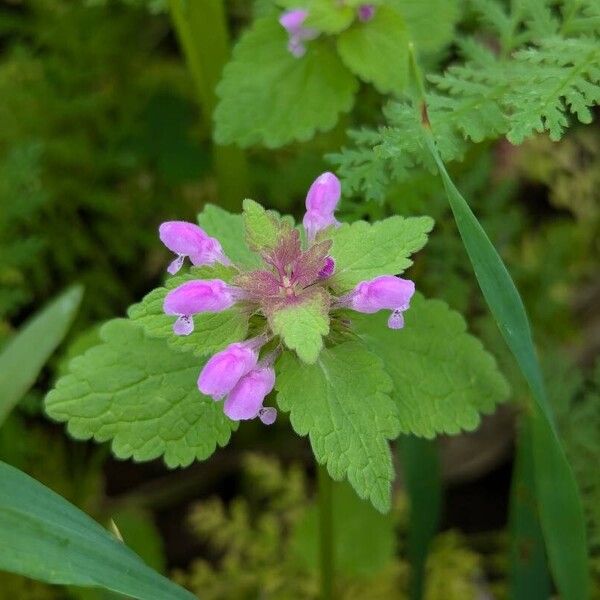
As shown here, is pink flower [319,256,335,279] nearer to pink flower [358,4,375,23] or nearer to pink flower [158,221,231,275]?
pink flower [158,221,231,275]

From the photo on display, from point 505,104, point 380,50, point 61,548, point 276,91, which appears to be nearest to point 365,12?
point 380,50

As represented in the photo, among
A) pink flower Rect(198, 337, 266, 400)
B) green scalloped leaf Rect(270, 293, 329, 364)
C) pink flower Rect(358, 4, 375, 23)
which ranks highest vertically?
pink flower Rect(358, 4, 375, 23)

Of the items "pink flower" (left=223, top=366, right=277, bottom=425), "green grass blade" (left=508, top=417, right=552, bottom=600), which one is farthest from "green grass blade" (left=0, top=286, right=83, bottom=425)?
"green grass blade" (left=508, top=417, right=552, bottom=600)

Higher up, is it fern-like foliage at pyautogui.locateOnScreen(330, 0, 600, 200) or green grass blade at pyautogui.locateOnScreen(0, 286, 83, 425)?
fern-like foliage at pyautogui.locateOnScreen(330, 0, 600, 200)

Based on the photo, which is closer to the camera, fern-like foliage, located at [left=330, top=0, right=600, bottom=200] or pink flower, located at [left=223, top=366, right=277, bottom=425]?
pink flower, located at [left=223, top=366, right=277, bottom=425]

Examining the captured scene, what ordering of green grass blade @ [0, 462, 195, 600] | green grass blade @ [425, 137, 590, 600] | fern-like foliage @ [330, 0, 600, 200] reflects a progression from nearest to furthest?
green grass blade @ [0, 462, 195, 600] → green grass blade @ [425, 137, 590, 600] → fern-like foliage @ [330, 0, 600, 200]

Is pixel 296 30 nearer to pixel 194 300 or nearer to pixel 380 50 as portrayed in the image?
pixel 380 50

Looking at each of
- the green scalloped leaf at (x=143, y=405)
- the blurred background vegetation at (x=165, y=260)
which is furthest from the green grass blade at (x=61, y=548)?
the blurred background vegetation at (x=165, y=260)

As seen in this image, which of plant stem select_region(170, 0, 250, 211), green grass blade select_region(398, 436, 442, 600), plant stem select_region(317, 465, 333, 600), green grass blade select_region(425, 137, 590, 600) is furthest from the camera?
plant stem select_region(170, 0, 250, 211)

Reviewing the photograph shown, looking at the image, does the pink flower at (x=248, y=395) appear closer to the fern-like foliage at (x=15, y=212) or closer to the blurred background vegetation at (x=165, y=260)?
the blurred background vegetation at (x=165, y=260)
